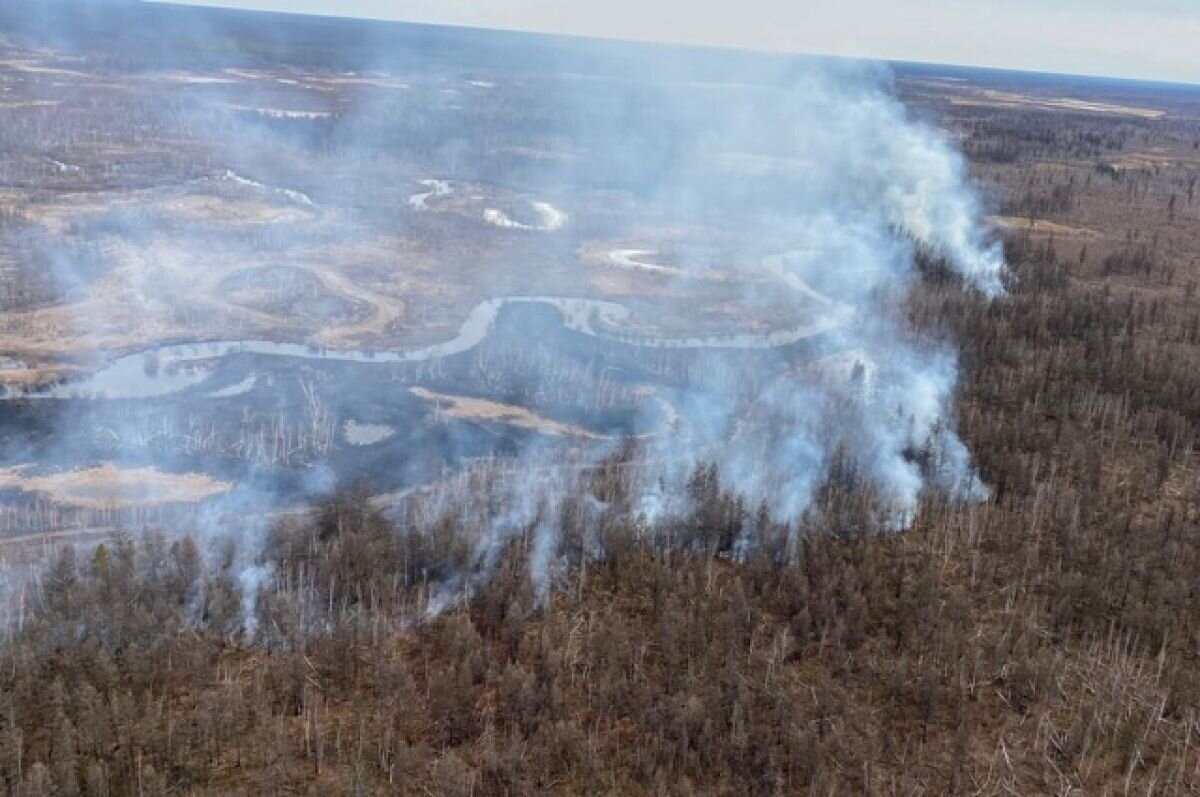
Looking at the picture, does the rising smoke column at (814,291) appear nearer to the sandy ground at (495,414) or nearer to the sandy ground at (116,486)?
the sandy ground at (495,414)

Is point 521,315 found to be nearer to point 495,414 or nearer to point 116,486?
point 495,414

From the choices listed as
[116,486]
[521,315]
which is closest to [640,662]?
[116,486]

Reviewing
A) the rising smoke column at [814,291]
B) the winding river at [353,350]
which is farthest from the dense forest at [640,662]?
the winding river at [353,350]

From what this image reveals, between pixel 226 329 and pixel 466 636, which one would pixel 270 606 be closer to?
pixel 466 636

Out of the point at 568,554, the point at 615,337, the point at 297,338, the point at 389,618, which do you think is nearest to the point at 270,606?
the point at 389,618

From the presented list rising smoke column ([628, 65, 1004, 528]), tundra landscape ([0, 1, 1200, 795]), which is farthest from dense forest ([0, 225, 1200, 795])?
rising smoke column ([628, 65, 1004, 528])

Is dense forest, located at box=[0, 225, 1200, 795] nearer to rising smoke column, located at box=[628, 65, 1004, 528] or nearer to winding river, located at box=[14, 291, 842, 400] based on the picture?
rising smoke column, located at box=[628, 65, 1004, 528]
